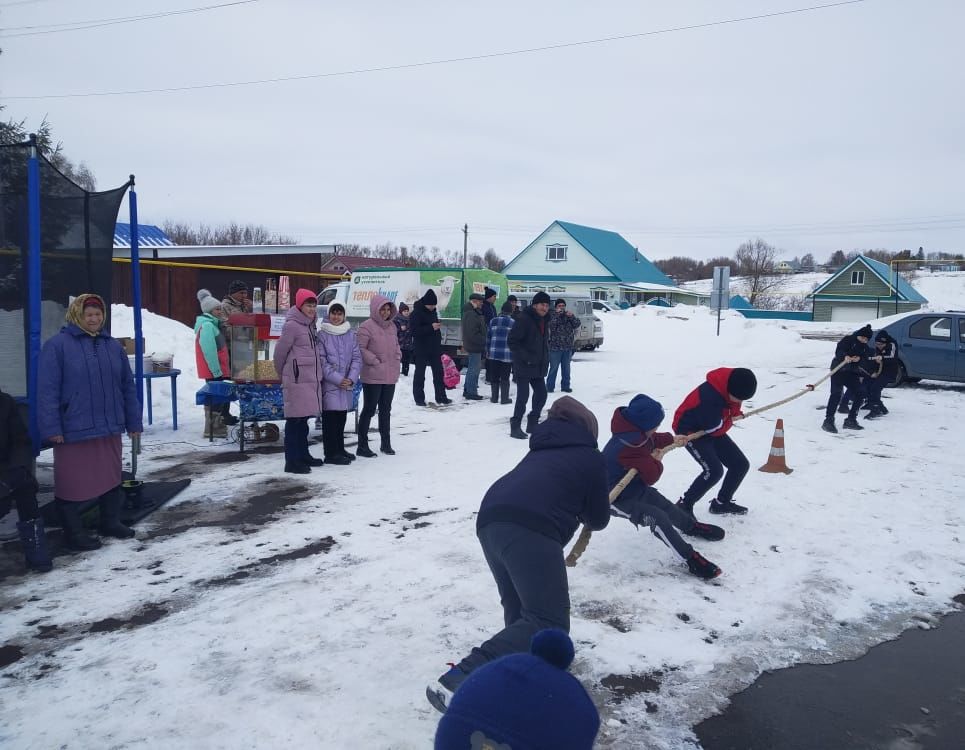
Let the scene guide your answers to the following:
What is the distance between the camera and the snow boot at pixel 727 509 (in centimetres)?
611

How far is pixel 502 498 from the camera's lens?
3021 mm

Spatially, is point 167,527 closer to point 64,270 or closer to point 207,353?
point 64,270

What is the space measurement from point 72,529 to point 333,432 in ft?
10.1

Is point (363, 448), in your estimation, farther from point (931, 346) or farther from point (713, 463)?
point (931, 346)

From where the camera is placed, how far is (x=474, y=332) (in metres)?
12.3

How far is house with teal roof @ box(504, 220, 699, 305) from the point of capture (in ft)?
161

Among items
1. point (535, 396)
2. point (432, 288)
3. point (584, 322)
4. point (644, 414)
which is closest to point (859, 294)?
point (584, 322)

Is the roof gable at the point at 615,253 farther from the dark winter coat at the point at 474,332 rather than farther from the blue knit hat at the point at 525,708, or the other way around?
the blue knit hat at the point at 525,708

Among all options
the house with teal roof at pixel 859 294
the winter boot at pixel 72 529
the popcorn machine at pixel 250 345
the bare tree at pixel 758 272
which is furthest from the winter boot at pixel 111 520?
the bare tree at pixel 758 272

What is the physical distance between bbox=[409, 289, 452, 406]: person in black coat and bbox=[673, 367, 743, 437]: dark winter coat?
648cm

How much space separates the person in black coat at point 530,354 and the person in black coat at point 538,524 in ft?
19.1

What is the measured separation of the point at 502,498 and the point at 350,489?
13.3ft

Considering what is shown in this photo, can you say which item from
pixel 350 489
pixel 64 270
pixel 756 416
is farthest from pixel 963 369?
pixel 64 270

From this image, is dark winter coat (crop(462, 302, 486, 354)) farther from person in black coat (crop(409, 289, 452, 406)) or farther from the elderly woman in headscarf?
the elderly woman in headscarf
